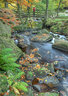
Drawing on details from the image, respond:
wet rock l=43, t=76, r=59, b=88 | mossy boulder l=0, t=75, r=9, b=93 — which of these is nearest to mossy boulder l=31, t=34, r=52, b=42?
wet rock l=43, t=76, r=59, b=88

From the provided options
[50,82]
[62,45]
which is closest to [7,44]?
[50,82]

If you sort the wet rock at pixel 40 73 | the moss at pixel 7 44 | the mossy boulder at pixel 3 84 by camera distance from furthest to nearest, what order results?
the moss at pixel 7 44 → the wet rock at pixel 40 73 → the mossy boulder at pixel 3 84

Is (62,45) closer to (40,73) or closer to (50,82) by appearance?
(40,73)

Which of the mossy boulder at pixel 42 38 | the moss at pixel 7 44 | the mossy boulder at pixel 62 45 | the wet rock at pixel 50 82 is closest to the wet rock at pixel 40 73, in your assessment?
the wet rock at pixel 50 82

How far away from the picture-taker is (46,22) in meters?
16.6

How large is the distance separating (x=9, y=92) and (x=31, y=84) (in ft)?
5.24

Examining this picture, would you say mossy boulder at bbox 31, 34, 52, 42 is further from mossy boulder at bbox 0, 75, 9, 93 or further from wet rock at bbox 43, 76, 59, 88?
mossy boulder at bbox 0, 75, 9, 93

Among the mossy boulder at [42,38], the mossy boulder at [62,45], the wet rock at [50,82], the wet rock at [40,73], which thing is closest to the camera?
the wet rock at [50,82]

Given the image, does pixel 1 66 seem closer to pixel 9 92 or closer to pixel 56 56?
pixel 9 92

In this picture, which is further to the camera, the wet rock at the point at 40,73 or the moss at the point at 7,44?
the moss at the point at 7,44

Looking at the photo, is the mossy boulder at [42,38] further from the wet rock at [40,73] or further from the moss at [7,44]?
the wet rock at [40,73]

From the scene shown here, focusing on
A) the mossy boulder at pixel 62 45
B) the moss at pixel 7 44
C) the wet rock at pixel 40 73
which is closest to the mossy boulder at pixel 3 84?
the wet rock at pixel 40 73

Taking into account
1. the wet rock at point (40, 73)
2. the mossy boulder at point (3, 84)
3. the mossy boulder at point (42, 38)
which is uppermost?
the mossy boulder at point (42, 38)

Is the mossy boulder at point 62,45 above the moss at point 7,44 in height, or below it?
below
